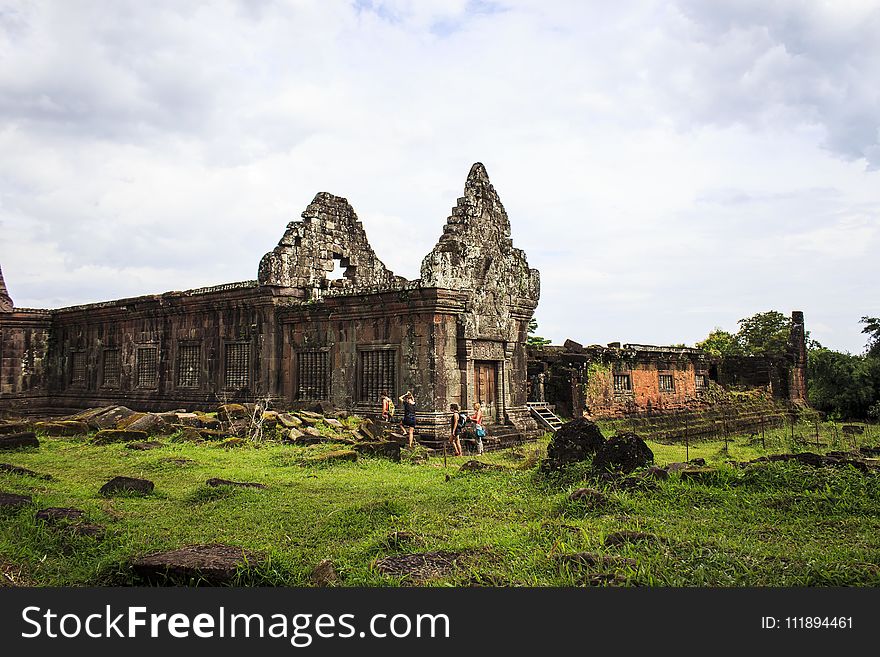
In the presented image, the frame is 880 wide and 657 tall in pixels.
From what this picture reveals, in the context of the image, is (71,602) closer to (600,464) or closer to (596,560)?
(596,560)

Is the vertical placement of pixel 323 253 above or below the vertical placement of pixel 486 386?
above

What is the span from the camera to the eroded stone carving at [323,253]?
17.6 meters

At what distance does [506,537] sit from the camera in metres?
5.95

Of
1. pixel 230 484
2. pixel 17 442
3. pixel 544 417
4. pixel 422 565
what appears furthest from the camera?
pixel 544 417

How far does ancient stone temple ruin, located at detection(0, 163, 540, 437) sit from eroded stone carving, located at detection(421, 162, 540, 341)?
0.03 m

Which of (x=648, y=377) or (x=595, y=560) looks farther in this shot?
(x=648, y=377)

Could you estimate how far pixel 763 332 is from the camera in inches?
1513

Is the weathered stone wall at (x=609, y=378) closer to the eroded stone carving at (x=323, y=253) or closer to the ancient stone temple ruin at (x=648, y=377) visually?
the ancient stone temple ruin at (x=648, y=377)

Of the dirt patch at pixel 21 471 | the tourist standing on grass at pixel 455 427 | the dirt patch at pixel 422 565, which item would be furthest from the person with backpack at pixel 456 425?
the dirt patch at pixel 422 565

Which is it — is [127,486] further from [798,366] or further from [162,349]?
[798,366]

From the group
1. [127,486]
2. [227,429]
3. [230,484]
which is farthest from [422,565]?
[227,429]

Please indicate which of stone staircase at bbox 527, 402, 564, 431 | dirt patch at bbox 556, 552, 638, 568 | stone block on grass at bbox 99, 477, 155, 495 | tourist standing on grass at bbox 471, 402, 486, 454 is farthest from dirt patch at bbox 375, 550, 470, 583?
stone staircase at bbox 527, 402, 564, 431

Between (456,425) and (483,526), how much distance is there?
6.98m

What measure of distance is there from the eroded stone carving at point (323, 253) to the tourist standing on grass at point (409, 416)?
3966 millimetres
